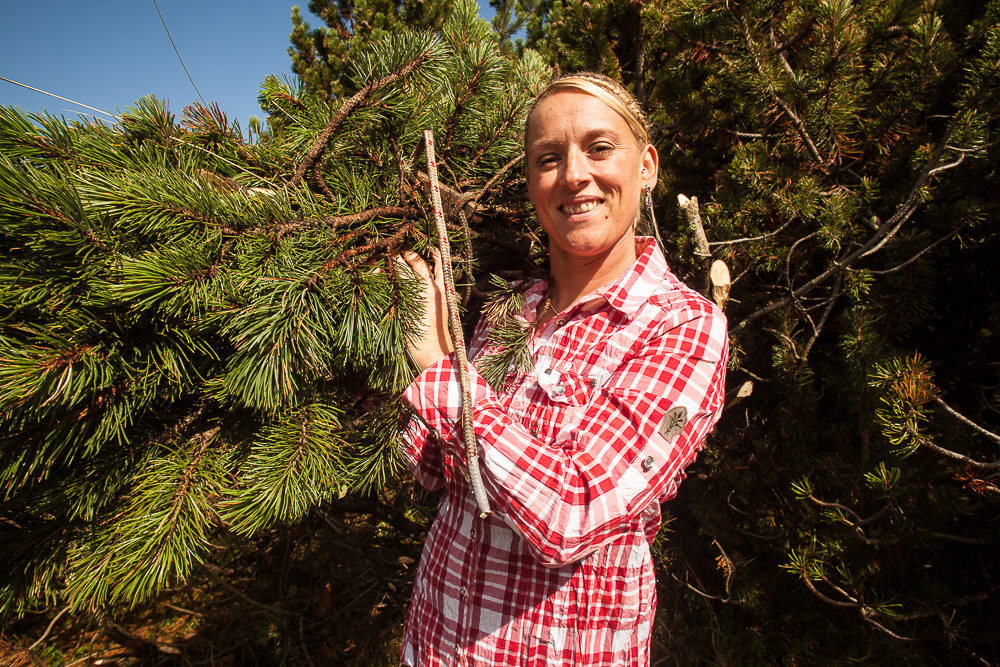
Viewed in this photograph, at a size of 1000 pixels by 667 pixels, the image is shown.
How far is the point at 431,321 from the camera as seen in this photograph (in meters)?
0.99

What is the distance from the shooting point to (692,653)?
2.31 metres

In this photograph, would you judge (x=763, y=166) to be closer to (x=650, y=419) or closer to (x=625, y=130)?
(x=625, y=130)

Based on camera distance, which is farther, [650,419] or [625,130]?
[625,130]

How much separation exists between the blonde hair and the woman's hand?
448 mm

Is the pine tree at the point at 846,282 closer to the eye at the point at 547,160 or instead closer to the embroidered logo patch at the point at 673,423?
the eye at the point at 547,160

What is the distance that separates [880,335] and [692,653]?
173 cm

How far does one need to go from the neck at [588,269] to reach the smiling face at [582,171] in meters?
0.03

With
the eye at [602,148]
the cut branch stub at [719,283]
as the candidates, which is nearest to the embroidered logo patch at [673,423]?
the eye at [602,148]

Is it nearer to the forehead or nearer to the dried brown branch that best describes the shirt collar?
the forehead

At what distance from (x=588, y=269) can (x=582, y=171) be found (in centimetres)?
23

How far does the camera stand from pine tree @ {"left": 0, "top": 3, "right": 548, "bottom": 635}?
2.27ft

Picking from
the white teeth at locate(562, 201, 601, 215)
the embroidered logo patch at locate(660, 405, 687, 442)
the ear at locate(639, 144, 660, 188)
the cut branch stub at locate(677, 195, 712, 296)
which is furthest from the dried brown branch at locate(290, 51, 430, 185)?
the cut branch stub at locate(677, 195, 712, 296)

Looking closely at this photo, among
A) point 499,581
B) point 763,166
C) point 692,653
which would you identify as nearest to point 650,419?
point 499,581

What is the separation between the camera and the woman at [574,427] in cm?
86
